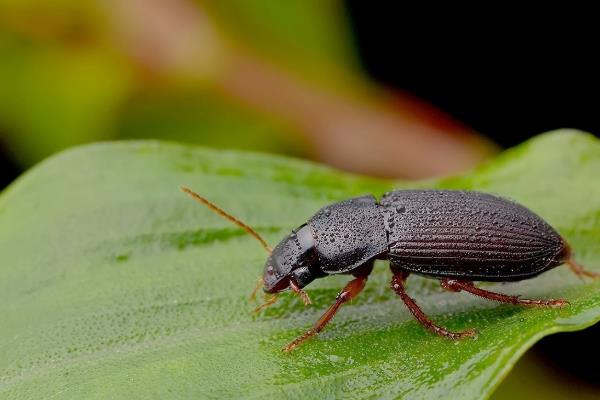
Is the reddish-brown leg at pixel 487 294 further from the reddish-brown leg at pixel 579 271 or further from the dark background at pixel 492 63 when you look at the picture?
the dark background at pixel 492 63

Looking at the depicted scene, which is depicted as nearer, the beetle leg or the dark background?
the beetle leg

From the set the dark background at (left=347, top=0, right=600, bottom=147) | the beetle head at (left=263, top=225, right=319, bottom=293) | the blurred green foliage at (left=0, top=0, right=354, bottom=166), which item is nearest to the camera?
the beetle head at (left=263, top=225, right=319, bottom=293)

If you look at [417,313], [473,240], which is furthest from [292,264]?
[473,240]

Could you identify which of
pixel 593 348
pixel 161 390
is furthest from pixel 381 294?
pixel 593 348

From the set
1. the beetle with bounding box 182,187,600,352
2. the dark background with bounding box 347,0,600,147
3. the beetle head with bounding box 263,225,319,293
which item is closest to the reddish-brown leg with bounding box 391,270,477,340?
the beetle with bounding box 182,187,600,352

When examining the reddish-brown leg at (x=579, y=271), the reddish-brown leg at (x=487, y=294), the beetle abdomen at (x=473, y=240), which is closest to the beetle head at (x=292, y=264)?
the beetle abdomen at (x=473, y=240)

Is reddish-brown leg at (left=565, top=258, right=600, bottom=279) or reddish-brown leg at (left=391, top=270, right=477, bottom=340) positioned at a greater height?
reddish-brown leg at (left=565, top=258, right=600, bottom=279)

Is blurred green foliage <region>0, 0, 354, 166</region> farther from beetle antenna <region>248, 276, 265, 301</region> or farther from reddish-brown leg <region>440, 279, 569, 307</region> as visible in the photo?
reddish-brown leg <region>440, 279, 569, 307</region>
